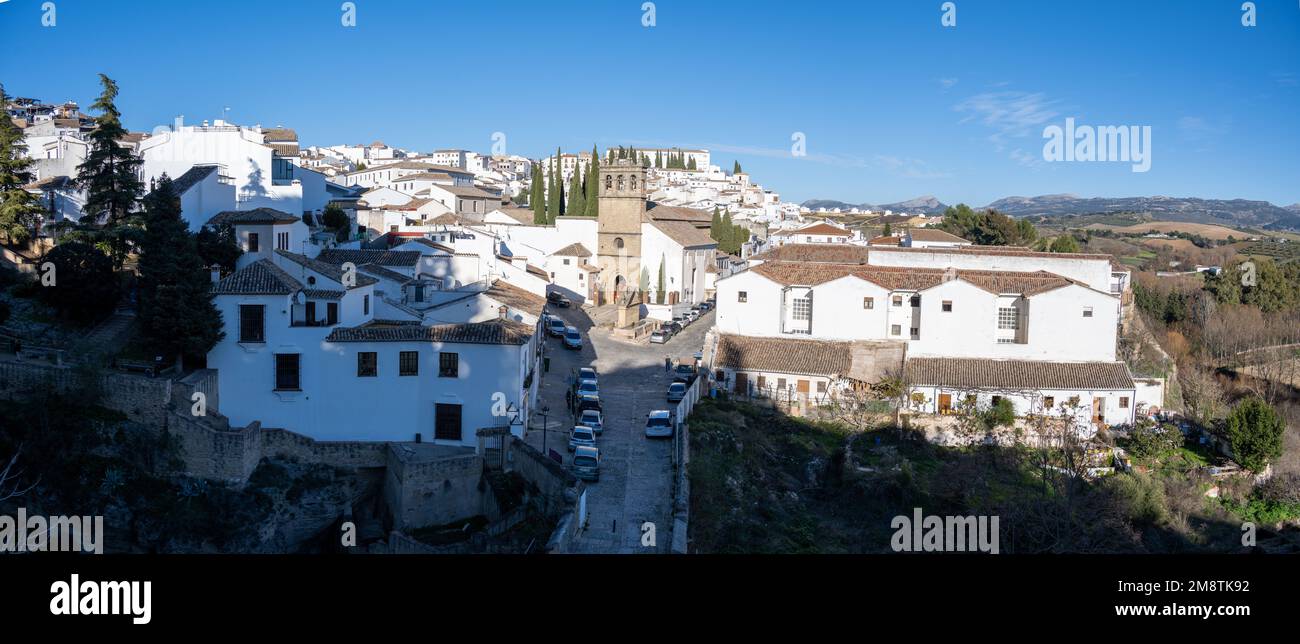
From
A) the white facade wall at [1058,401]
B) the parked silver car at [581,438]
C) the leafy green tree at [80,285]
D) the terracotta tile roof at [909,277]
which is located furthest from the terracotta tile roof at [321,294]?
the white facade wall at [1058,401]

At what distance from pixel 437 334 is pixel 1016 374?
53.1 feet

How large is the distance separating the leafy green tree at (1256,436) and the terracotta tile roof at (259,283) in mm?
23204

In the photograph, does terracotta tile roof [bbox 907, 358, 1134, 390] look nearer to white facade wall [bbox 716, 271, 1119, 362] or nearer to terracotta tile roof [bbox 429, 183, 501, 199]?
white facade wall [bbox 716, 271, 1119, 362]

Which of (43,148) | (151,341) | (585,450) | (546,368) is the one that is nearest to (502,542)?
(585,450)

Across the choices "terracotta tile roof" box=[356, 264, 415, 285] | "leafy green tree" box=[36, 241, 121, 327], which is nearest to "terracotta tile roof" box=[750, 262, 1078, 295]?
"terracotta tile roof" box=[356, 264, 415, 285]

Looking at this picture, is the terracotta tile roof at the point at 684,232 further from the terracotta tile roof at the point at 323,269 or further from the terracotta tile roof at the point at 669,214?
the terracotta tile roof at the point at 323,269

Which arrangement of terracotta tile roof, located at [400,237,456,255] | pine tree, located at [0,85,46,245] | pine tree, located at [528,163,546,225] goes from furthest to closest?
pine tree, located at [528,163,546,225], terracotta tile roof, located at [400,237,456,255], pine tree, located at [0,85,46,245]

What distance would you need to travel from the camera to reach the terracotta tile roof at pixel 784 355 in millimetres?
26656

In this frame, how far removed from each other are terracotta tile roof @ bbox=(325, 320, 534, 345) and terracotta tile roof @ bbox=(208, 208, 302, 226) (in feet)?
23.3

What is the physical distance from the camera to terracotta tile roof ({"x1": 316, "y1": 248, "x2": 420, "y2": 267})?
2762 cm
